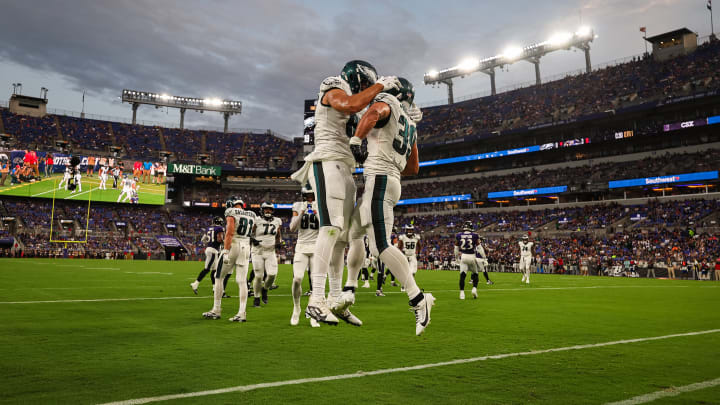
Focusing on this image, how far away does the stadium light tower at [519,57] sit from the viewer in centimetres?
6134

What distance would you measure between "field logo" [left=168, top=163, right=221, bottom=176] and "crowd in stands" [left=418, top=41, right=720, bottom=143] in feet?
104

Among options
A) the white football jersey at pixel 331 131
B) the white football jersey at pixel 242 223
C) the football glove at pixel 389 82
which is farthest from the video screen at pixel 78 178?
the football glove at pixel 389 82

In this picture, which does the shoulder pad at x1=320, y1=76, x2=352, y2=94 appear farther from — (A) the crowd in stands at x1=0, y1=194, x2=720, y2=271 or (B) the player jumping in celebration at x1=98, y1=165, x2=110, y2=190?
(B) the player jumping in celebration at x1=98, y1=165, x2=110, y2=190

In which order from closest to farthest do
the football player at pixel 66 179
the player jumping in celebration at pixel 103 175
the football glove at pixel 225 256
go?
the football glove at pixel 225 256, the football player at pixel 66 179, the player jumping in celebration at pixel 103 175

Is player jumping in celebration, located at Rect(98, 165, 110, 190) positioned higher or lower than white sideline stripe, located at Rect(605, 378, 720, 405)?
higher

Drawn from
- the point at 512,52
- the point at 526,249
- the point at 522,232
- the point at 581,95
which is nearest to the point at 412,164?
the point at 526,249

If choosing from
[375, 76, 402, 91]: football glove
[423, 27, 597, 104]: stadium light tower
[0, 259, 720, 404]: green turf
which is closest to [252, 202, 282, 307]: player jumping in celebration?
[0, 259, 720, 404]: green turf

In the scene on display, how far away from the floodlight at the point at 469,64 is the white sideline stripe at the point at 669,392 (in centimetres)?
7156

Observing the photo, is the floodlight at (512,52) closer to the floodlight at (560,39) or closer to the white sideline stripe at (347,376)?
the floodlight at (560,39)

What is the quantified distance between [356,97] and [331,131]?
22.7 inches

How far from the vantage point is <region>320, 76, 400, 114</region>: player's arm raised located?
5.11 meters

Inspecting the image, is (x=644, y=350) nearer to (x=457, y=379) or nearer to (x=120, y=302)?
(x=457, y=379)

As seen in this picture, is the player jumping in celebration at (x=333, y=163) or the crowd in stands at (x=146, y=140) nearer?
the player jumping in celebration at (x=333, y=163)

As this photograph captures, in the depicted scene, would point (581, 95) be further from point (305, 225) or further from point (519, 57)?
point (305, 225)
